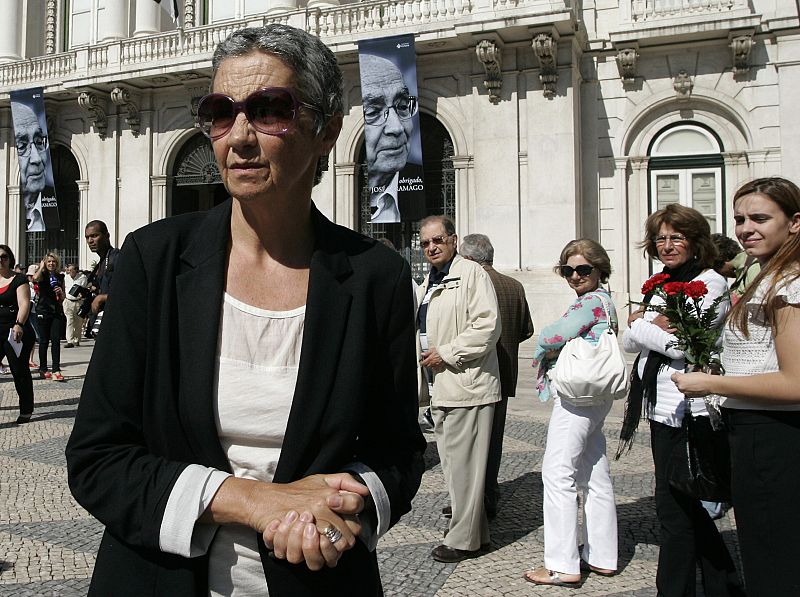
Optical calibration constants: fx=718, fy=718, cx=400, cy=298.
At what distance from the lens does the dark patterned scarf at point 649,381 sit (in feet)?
12.0

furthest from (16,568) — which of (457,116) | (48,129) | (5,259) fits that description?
(48,129)

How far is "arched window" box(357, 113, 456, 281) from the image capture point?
17000 millimetres

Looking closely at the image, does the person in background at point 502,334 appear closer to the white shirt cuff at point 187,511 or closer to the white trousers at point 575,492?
the white trousers at point 575,492

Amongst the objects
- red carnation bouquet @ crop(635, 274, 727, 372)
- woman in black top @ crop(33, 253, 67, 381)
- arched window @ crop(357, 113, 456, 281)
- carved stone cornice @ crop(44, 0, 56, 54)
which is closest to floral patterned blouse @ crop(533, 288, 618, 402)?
red carnation bouquet @ crop(635, 274, 727, 372)

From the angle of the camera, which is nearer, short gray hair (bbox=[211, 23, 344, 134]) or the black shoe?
short gray hair (bbox=[211, 23, 344, 134])

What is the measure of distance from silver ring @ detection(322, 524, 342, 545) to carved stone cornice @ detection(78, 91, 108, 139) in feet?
67.6

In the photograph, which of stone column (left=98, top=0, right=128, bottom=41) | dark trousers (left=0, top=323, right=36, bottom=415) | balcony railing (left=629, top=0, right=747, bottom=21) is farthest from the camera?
stone column (left=98, top=0, right=128, bottom=41)

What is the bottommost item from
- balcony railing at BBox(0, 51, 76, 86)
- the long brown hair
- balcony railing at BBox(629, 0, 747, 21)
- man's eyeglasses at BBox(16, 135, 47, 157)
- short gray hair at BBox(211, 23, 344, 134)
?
the long brown hair

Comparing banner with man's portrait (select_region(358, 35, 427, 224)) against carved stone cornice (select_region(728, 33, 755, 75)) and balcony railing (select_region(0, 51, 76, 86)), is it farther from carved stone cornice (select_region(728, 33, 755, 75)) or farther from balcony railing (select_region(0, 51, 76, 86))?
balcony railing (select_region(0, 51, 76, 86))

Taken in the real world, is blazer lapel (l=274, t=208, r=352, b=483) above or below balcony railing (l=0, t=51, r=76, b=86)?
below

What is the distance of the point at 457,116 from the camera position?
1661 cm

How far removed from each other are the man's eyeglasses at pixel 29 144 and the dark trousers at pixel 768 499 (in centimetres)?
2030

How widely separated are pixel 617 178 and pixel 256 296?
15835mm

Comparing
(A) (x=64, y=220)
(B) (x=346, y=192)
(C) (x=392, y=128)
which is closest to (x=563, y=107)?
(C) (x=392, y=128)
